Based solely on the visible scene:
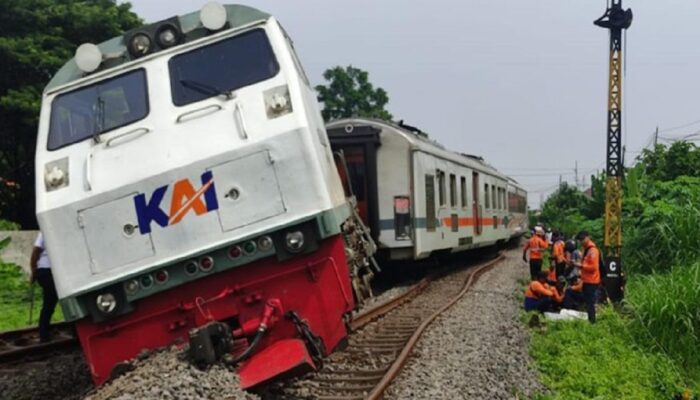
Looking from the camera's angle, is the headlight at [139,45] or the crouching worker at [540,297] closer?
the headlight at [139,45]

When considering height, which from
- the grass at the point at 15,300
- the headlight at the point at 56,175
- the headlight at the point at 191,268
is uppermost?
the headlight at the point at 56,175

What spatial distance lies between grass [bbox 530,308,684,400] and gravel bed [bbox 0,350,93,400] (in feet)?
14.1

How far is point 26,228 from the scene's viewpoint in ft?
69.1

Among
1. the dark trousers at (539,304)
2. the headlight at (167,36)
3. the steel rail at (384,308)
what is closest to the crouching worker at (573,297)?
the dark trousers at (539,304)

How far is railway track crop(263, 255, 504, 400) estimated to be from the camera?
239 inches

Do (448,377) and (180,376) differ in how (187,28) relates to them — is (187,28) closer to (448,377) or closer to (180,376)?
(180,376)

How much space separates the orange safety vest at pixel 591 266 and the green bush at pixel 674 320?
0.62 m

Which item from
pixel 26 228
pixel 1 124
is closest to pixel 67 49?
pixel 1 124

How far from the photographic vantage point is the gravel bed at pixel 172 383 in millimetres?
4629

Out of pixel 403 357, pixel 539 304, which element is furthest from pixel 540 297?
pixel 403 357

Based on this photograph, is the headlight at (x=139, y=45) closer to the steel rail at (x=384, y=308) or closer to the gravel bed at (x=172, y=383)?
the gravel bed at (x=172, y=383)

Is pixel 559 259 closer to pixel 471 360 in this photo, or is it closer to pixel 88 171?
pixel 471 360

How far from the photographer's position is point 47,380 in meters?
7.38

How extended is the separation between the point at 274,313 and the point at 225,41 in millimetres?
2191
